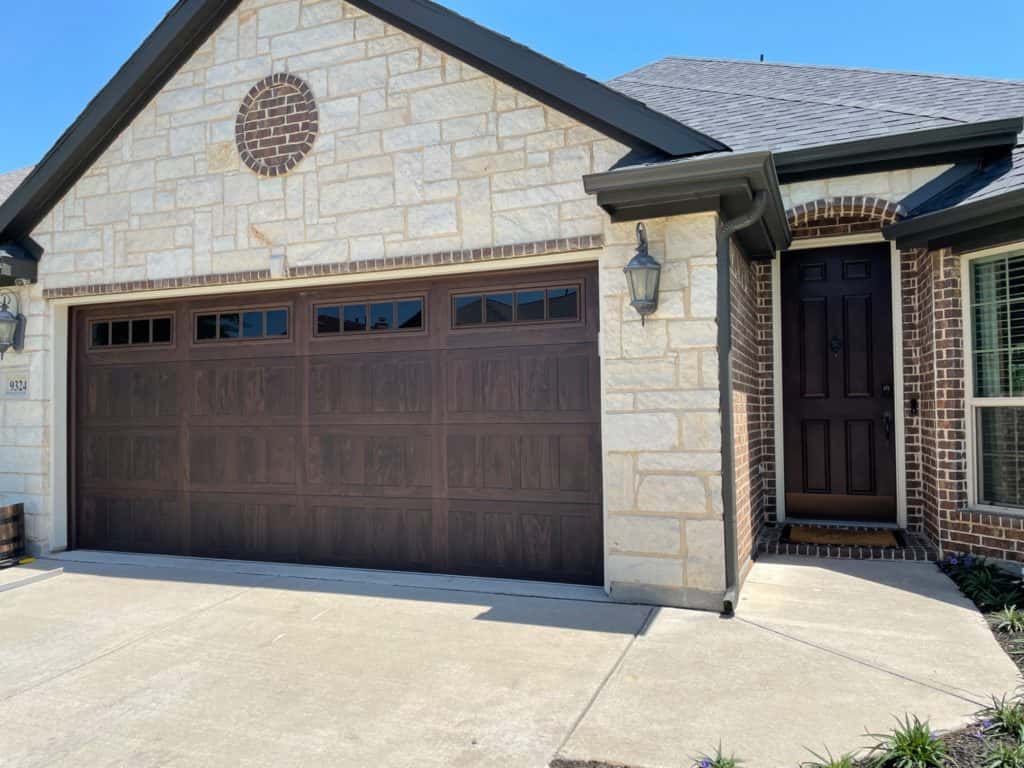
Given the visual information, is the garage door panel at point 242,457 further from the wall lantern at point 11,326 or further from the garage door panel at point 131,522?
the wall lantern at point 11,326

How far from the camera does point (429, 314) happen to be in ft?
19.6

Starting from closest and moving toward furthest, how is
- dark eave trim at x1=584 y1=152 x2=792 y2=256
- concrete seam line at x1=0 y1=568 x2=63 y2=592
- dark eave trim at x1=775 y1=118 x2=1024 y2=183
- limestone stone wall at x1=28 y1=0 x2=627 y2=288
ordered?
dark eave trim at x1=584 y1=152 x2=792 y2=256, limestone stone wall at x1=28 y1=0 x2=627 y2=288, concrete seam line at x1=0 y1=568 x2=63 y2=592, dark eave trim at x1=775 y1=118 x2=1024 y2=183

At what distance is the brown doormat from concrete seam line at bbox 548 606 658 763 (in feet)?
7.87

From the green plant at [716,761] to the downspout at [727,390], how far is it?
1.89 m

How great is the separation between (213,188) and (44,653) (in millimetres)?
3975

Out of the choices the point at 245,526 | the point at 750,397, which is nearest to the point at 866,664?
the point at 750,397

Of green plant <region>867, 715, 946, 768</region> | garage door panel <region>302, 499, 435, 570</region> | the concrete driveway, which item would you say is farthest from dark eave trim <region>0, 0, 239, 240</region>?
green plant <region>867, 715, 946, 768</region>

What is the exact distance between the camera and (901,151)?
6.30 metres

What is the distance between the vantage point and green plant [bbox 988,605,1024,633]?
4.34 metres

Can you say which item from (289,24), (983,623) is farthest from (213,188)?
(983,623)

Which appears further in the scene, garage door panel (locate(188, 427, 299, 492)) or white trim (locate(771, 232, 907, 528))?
white trim (locate(771, 232, 907, 528))

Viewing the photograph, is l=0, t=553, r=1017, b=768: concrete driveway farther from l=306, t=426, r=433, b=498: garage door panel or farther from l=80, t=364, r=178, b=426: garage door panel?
l=80, t=364, r=178, b=426: garage door panel

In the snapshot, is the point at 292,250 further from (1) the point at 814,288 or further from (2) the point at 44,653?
(1) the point at 814,288

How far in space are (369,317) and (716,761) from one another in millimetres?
4425
